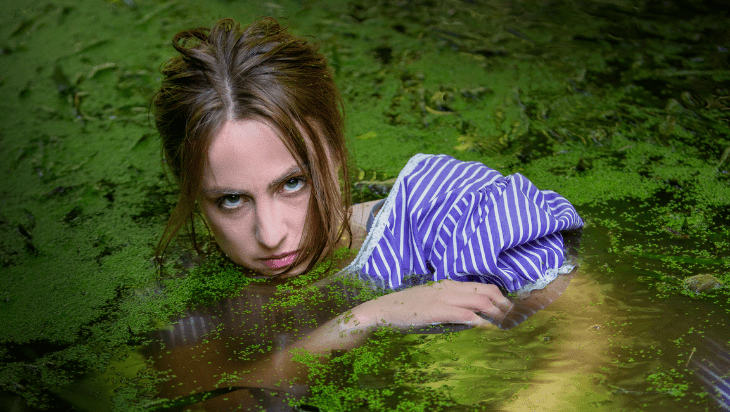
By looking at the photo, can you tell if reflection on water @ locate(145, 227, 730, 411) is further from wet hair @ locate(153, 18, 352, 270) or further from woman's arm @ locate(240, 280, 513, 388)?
wet hair @ locate(153, 18, 352, 270)

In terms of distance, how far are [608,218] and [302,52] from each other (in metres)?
0.78

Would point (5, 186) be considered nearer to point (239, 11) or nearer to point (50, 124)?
point (50, 124)

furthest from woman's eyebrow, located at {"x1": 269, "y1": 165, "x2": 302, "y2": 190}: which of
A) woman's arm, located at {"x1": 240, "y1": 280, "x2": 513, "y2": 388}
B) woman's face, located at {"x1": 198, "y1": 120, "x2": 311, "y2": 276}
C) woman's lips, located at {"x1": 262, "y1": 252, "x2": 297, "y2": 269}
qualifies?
woman's arm, located at {"x1": 240, "y1": 280, "x2": 513, "y2": 388}

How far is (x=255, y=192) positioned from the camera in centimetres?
118

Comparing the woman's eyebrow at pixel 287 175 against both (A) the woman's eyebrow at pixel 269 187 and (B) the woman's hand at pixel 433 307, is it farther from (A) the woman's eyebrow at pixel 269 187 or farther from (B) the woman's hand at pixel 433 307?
(B) the woman's hand at pixel 433 307

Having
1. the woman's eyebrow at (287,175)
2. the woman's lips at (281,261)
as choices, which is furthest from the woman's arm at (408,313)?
the woman's eyebrow at (287,175)

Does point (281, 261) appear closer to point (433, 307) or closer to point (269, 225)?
point (269, 225)

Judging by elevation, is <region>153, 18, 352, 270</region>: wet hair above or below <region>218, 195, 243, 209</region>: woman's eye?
above

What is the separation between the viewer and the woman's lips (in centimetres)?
128

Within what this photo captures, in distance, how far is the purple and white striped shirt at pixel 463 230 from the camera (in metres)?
1.24

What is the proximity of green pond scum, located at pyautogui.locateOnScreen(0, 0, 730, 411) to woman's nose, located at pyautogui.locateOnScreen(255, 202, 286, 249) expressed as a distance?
164 mm

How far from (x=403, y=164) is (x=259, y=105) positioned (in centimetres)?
77

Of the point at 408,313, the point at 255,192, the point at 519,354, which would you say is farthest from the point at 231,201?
the point at 519,354

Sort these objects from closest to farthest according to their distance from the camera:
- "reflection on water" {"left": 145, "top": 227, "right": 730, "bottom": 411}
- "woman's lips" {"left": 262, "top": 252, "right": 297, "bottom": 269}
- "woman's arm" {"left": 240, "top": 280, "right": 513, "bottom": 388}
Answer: "reflection on water" {"left": 145, "top": 227, "right": 730, "bottom": 411}
"woman's arm" {"left": 240, "top": 280, "right": 513, "bottom": 388}
"woman's lips" {"left": 262, "top": 252, "right": 297, "bottom": 269}
